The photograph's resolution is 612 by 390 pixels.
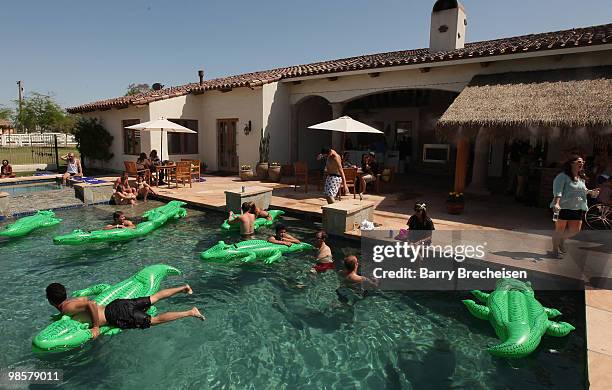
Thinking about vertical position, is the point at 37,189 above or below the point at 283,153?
below

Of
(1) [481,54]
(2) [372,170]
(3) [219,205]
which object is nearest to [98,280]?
(3) [219,205]

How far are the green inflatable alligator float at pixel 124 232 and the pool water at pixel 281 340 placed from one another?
0.81 metres

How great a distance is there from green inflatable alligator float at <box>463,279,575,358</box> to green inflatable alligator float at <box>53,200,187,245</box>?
21.8 feet

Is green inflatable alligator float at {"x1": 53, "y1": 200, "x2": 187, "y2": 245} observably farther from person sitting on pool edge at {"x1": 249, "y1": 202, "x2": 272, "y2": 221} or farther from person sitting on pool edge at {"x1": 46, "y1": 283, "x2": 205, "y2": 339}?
person sitting on pool edge at {"x1": 46, "y1": 283, "x2": 205, "y2": 339}

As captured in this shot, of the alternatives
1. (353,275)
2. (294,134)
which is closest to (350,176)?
(353,275)

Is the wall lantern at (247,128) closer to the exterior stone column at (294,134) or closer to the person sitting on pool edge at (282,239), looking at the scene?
the exterior stone column at (294,134)

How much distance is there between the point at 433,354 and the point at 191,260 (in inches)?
180

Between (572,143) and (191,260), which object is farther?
(572,143)

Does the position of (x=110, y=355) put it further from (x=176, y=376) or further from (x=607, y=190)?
(x=607, y=190)

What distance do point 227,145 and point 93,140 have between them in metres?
6.68

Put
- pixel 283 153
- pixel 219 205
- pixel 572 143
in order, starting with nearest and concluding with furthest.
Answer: pixel 219 205, pixel 572 143, pixel 283 153

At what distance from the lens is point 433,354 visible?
455cm

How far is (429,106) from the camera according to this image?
58.4 ft

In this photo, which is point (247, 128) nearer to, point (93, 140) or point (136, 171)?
point (136, 171)
